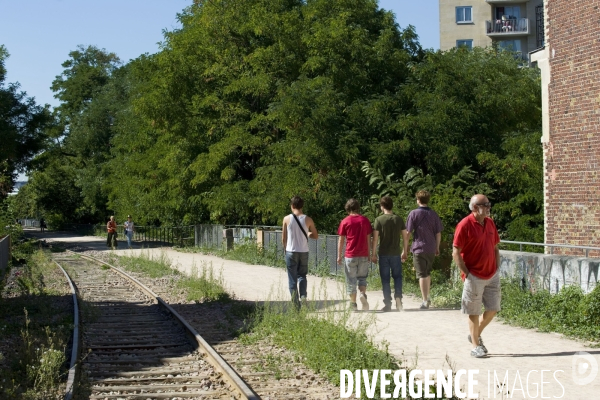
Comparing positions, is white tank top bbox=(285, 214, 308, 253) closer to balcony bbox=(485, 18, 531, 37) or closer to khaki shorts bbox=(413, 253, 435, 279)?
khaki shorts bbox=(413, 253, 435, 279)

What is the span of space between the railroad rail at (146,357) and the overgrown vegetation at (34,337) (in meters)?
0.31

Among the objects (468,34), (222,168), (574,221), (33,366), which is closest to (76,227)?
(468,34)

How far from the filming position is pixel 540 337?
10.2 meters

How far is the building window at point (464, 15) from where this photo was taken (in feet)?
193

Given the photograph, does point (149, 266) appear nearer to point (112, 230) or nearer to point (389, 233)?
point (389, 233)

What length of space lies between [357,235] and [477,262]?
3.83m

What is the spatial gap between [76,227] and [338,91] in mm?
52207

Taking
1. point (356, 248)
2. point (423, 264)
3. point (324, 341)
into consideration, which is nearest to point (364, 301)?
point (356, 248)

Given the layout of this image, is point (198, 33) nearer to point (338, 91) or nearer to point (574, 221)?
point (338, 91)

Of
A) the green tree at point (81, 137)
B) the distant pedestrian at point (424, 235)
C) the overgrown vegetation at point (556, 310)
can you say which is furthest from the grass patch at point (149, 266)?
the green tree at point (81, 137)

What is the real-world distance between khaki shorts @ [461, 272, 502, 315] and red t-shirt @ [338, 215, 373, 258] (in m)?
3.68

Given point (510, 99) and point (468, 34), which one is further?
point (468, 34)

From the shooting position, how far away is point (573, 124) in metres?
17.8

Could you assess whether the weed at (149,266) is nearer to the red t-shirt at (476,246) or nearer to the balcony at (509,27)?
the red t-shirt at (476,246)
